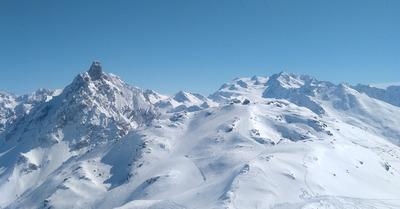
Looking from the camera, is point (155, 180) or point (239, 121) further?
point (239, 121)

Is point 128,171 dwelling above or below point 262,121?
below

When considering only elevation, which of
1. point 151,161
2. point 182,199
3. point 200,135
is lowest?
point 182,199

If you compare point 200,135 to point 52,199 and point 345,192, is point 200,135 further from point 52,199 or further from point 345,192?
point 345,192

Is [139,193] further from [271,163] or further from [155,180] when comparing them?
[271,163]

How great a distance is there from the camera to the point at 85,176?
507 ft

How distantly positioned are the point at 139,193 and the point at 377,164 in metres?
85.3

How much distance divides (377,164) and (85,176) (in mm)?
121547

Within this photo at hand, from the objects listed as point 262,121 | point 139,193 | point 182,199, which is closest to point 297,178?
Answer: point 182,199

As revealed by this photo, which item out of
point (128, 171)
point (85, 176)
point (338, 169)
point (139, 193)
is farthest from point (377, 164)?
point (85, 176)

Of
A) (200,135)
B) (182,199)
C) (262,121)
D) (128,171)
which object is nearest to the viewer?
(182,199)

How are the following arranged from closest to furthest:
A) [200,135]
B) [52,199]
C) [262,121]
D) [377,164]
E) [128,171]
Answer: [377,164]
[52,199]
[128,171]
[200,135]
[262,121]

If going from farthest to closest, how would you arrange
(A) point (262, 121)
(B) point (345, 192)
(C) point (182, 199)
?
(A) point (262, 121) < (C) point (182, 199) < (B) point (345, 192)

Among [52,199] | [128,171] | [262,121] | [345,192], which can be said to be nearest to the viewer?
[345,192]

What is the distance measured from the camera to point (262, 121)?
187625 millimetres
